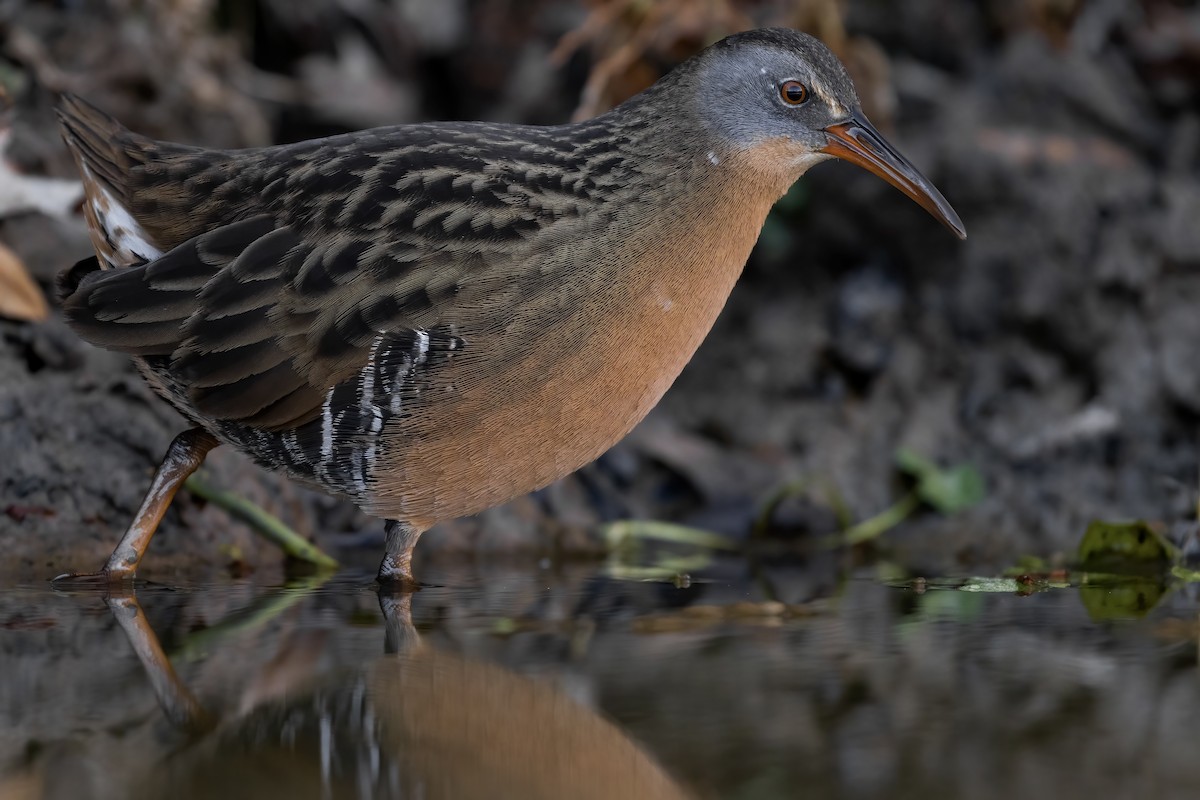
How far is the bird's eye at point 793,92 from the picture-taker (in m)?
4.05

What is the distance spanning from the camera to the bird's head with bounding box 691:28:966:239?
4.02 metres

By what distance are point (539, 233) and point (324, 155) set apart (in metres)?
0.66

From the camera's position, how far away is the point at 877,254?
6.19 metres

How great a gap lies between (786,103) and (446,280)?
1.06 m

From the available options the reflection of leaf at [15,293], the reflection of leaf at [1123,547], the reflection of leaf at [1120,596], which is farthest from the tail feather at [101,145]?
the reflection of leaf at [1123,547]

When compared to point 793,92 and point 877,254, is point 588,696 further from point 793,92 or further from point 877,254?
point 877,254

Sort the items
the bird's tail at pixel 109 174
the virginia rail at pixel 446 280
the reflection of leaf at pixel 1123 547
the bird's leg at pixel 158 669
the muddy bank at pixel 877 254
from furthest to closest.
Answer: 1. the muddy bank at pixel 877 254
2. the reflection of leaf at pixel 1123 547
3. the bird's tail at pixel 109 174
4. the virginia rail at pixel 446 280
5. the bird's leg at pixel 158 669

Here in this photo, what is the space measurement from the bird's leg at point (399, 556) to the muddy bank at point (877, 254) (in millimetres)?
691

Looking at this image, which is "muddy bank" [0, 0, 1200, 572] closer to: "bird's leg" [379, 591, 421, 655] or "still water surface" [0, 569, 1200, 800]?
"bird's leg" [379, 591, 421, 655]

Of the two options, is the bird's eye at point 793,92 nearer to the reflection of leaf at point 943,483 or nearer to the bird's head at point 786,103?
the bird's head at point 786,103

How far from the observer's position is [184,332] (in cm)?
382

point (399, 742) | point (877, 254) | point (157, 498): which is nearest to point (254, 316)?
point (157, 498)

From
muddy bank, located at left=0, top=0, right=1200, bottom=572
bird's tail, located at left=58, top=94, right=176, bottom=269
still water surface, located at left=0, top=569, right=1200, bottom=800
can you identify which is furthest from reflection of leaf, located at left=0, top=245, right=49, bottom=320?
still water surface, located at left=0, top=569, right=1200, bottom=800

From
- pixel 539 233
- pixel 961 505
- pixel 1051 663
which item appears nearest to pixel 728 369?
Answer: pixel 961 505
